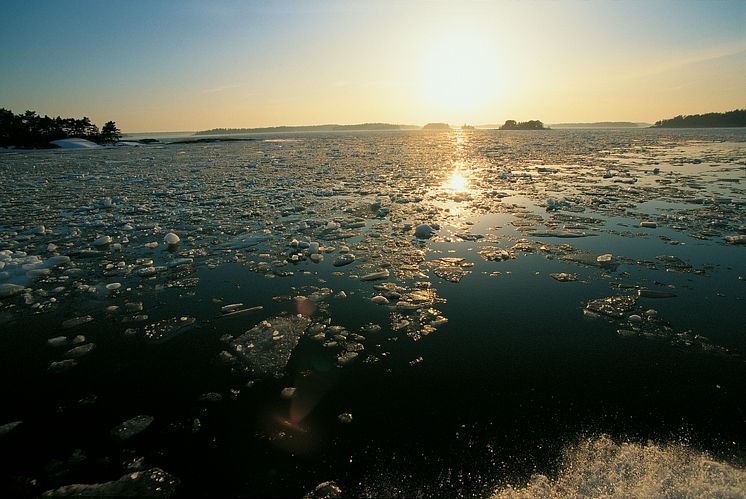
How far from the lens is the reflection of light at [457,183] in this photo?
11251mm

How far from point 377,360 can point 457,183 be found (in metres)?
10.4

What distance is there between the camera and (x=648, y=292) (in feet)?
12.7

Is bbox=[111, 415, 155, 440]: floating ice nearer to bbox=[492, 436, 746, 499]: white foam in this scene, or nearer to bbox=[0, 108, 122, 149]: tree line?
bbox=[492, 436, 746, 499]: white foam

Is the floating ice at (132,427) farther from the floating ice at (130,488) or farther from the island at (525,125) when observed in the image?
the island at (525,125)

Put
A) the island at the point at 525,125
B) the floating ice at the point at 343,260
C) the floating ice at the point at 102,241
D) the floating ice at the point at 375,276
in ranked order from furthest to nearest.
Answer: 1. the island at the point at 525,125
2. the floating ice at the point at 102,241
3. the floating ice at the point at 343,260
4. the floating ice at the point at 375,276

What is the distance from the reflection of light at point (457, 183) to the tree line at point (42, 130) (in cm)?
4974

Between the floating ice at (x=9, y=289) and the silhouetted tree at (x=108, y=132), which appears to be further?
the silhouetted tree at (x=108, y=132)

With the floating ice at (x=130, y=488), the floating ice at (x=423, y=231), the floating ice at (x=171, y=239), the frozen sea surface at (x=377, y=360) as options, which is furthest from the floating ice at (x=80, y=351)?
the floating ice at (x=423, y=231)

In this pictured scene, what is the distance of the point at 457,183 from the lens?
12.3 meters

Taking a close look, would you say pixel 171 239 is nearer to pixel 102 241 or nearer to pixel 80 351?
pixel 102 241

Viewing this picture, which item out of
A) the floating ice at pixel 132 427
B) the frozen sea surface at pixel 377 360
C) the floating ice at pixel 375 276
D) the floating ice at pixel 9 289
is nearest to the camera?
the frozen sea surface at pixel 377 360

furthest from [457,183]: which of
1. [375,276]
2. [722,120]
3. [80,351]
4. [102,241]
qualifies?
[722,120]

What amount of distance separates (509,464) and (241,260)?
170 inches

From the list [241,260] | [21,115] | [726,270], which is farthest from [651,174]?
[21,115]
